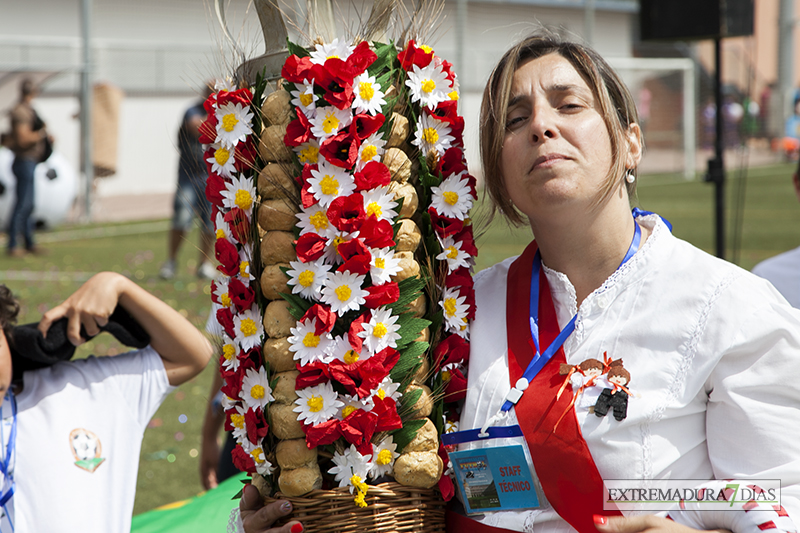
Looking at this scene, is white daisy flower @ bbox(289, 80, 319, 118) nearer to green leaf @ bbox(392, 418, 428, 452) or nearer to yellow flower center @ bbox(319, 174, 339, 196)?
yellow flower center @ bbox(319, 174, 339, 196)

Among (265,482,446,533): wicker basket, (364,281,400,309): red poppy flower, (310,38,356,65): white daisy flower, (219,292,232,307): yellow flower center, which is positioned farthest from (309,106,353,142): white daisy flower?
(265,482,446,533): wicker basket

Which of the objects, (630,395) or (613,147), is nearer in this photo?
(630,395)

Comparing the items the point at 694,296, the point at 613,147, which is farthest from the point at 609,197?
the point at 694,296

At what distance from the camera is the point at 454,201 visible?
1.75 m

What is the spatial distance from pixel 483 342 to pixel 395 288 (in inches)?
11.4

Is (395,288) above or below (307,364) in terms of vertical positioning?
above

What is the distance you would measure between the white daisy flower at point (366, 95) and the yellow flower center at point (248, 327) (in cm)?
49

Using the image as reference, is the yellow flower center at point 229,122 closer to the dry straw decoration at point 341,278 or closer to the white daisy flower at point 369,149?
the dry straw decoration at point 341,278

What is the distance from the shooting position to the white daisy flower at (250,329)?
1.67 meters

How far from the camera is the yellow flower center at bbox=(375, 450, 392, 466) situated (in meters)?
1.62

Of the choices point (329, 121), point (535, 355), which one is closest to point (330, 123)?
point (329, 121)

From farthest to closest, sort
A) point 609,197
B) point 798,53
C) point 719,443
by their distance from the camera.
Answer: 1. point 798,53
2. point 609,197
3. point 719,443

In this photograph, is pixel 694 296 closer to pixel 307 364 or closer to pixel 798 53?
pixel 307 364

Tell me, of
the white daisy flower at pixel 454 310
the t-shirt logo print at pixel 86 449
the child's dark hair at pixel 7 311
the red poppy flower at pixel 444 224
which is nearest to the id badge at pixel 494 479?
the white daisy flower at pixel 454 310
